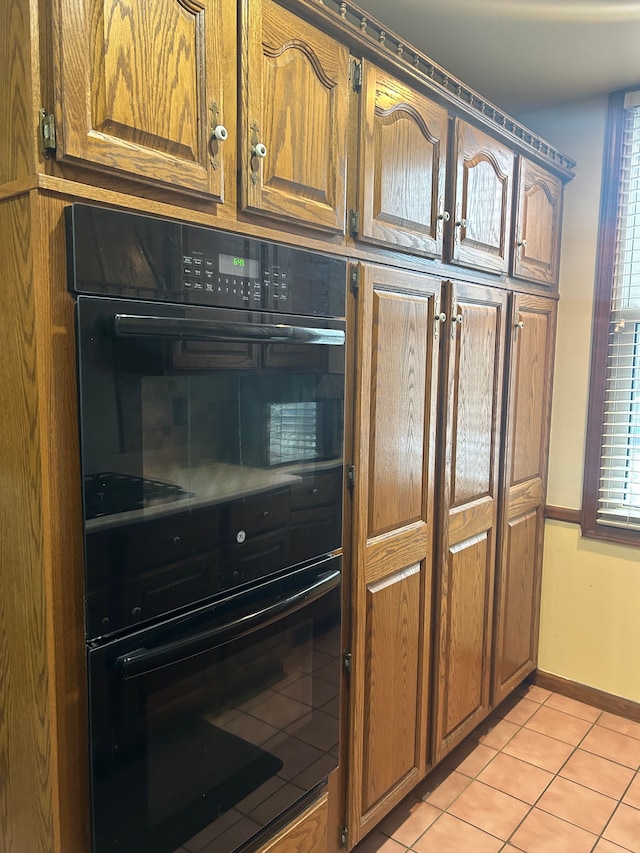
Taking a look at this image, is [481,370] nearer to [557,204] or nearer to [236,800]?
[557,204]

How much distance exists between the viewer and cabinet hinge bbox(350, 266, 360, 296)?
1.56 metres

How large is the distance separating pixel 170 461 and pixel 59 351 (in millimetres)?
270

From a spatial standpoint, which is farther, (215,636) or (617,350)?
(617,350)

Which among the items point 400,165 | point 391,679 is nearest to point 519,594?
point 391,679

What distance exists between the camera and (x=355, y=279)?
5.14 feet

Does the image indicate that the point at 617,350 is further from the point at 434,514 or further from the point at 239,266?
the point at 239,266

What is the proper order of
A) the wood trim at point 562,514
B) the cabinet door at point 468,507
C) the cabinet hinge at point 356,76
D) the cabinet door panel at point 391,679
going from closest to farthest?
1. the cabinet hinge at point 356,76
2. the cabinet door panel at point 391,679
3. the cabinet door at point 468,507
4. the wood trim at point 562,514

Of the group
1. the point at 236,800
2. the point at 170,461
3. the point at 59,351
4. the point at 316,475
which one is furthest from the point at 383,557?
the point at 59,351

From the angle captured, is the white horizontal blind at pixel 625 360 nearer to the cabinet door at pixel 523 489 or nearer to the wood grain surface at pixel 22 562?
the cabinet door at pixel 523 489

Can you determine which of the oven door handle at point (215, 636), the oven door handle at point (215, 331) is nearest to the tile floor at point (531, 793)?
the oven door handle at point (215, 636)

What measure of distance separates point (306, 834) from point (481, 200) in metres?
1.89

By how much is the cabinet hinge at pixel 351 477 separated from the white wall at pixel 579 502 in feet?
4.95

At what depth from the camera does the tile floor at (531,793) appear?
6.40 feet

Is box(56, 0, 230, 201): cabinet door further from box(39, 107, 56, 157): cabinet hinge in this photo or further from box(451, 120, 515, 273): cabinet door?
box(451, 120, 515, 273): cabinet door
